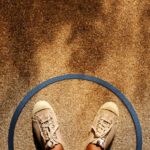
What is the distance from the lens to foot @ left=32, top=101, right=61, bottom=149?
8.32 feet

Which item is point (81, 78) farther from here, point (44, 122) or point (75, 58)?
point (44, 122)

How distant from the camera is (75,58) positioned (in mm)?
2590

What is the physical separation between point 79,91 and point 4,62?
42 centimetres

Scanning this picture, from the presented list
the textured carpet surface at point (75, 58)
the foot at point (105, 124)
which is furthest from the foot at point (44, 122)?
the foot at point (105, 124)

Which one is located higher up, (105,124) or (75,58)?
(75,58)

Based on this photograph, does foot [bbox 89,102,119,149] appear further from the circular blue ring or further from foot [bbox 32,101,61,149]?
foot [bbox 32,101,61,149]

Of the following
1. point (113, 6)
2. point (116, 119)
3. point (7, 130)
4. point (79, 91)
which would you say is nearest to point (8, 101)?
point (7, 130)

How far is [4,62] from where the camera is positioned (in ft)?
8.50

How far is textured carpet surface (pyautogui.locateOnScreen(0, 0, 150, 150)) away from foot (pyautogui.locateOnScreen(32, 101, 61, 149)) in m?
0.03

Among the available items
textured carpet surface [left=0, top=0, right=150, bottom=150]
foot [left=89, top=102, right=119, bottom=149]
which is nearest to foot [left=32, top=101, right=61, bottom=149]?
textured carpet surface [left=0, top=0, right=150, bottom=150]

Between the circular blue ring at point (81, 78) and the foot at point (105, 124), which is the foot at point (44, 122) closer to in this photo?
the circular blue ring at point (81, 78)

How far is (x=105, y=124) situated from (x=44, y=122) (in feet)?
1.04

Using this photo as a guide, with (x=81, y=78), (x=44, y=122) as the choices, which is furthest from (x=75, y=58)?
(x=44, y=122)

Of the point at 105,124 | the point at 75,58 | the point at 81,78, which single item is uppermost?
the point at 75,58
